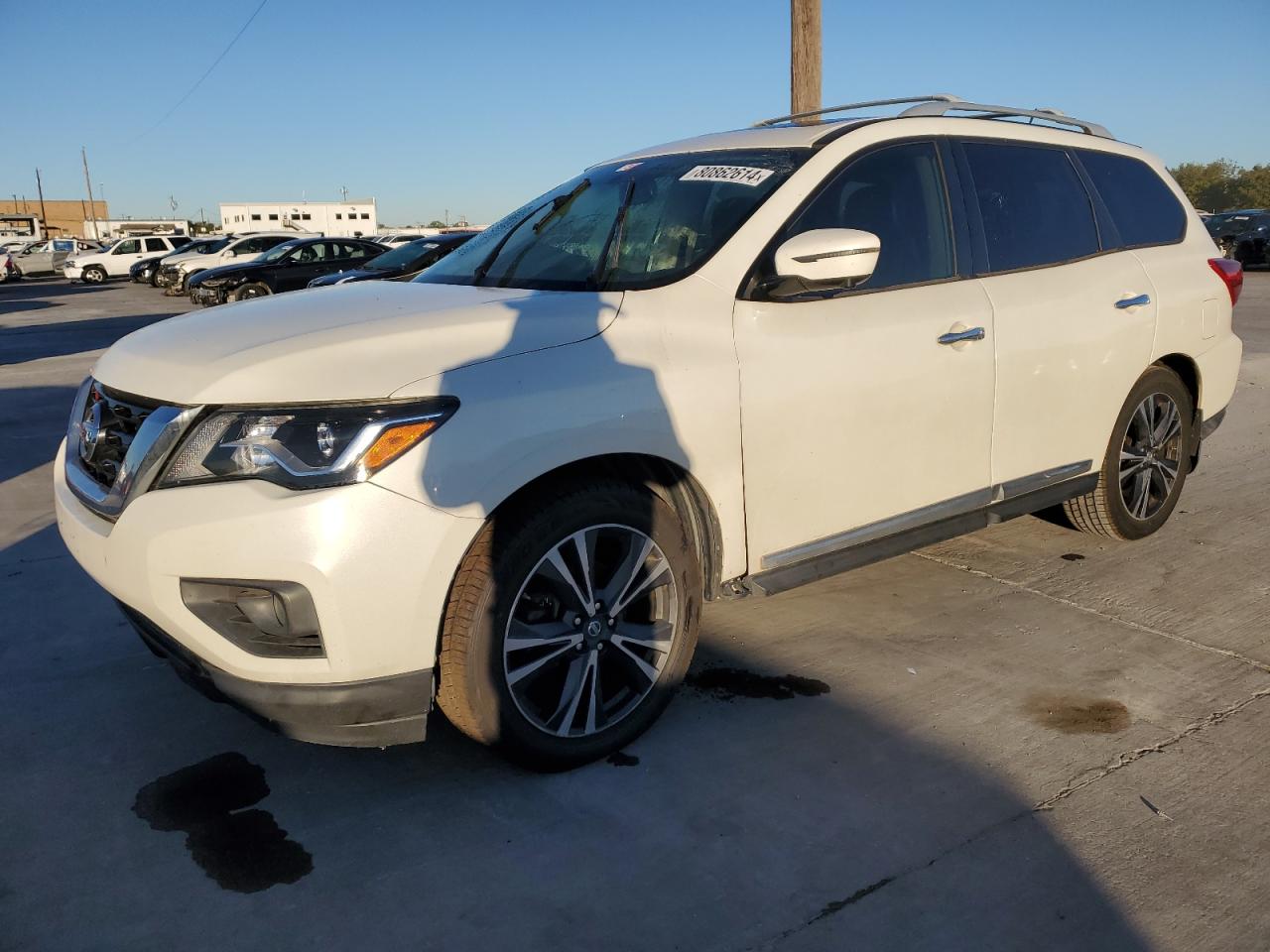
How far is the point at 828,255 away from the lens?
10.1 feet

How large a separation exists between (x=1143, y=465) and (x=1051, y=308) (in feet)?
3.95

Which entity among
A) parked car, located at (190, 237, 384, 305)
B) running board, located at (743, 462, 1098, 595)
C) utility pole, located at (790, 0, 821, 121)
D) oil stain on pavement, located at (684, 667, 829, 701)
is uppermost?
utility pole, located at (790, 0, 821, 121)

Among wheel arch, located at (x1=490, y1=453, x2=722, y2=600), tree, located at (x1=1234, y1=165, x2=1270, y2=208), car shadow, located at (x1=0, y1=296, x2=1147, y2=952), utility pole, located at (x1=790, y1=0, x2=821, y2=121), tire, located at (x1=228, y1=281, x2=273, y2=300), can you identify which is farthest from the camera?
tree, located at (x1=1234, y1=165, x2=1270, y2=208)

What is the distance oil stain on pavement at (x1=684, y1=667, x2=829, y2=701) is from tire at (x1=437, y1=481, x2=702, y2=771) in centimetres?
36

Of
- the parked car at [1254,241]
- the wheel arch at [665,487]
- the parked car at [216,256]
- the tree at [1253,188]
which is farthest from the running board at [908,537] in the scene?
the tree at [1253,188]

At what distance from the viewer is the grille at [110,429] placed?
9.21 feet

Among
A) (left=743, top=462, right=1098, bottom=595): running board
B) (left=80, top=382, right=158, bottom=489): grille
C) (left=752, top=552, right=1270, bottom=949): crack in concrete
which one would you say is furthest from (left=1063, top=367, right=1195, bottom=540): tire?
(left=80, top=382, right=158, bottom=489): grille

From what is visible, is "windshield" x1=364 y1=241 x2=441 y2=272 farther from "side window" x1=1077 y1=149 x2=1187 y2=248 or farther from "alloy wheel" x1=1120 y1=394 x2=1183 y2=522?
"alloy wheel" x1=1120 y1=394 x2=1183 y2=522

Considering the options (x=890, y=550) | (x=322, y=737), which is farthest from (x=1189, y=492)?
(x=322, y=737)

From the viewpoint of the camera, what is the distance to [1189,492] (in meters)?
5.88

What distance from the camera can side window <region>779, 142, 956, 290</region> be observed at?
3525 mm

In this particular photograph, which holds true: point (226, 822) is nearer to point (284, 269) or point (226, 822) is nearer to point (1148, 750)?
point (1148, 750)

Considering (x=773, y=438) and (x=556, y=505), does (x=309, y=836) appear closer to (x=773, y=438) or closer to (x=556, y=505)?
(x=556, y=505)

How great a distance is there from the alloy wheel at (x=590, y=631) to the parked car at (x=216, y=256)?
77.7 feet
